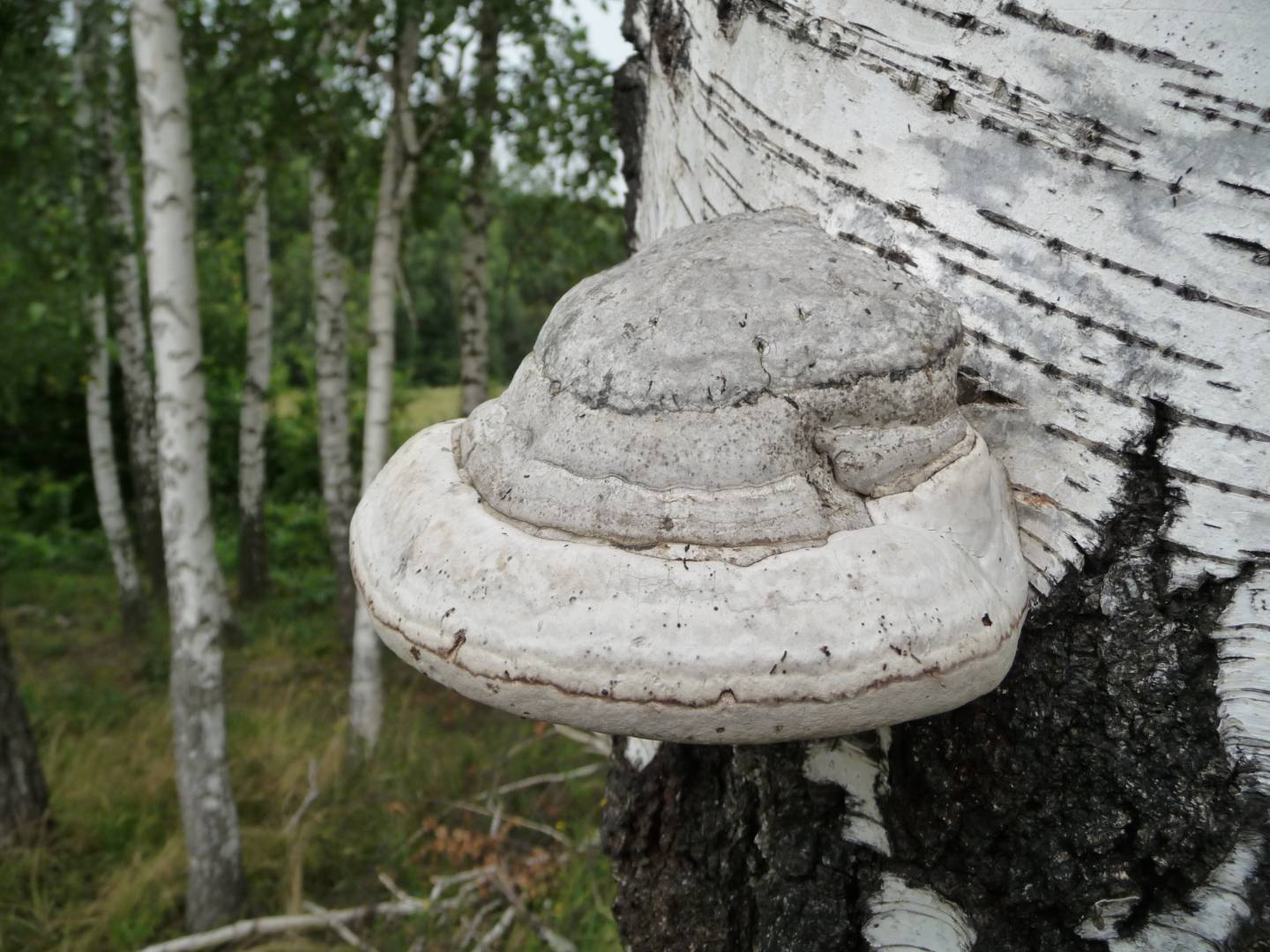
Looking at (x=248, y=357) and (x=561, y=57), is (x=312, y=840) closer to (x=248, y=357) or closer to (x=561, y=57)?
(x=248, y=357)

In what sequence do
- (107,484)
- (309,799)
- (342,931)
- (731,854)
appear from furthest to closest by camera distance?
(107,484)
(309,799)
(342,931)
(731,854)

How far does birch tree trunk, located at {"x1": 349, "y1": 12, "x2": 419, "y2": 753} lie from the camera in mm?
5711

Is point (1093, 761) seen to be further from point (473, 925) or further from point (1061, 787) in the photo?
point (473, 925)

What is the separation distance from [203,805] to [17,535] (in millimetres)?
10310

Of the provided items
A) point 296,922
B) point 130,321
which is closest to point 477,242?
point 130,321

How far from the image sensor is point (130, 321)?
8.21 metres

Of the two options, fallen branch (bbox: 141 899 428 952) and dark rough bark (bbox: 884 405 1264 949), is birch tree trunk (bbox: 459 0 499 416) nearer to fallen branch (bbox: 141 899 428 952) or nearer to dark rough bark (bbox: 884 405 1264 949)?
fallen branch (bbox: 141 899 428 952)

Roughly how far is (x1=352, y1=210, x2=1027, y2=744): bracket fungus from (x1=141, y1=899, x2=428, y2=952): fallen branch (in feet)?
12.8

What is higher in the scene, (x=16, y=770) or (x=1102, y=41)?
(x=1102, y=41)

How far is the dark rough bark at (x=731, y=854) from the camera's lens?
1184mm

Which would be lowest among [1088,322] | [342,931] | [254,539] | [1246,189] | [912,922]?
[254,539]

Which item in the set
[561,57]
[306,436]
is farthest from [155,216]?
[306,436]

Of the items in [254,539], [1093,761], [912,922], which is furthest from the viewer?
[254,539]

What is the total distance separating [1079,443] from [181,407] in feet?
12.9
